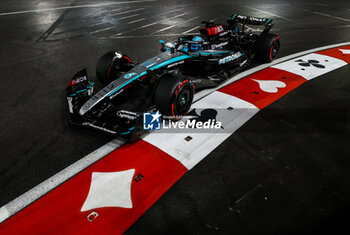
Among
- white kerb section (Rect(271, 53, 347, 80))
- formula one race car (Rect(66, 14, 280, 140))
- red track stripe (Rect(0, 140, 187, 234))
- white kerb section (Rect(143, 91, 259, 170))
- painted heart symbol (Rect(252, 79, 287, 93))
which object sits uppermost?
formula one race car (Rect(66, 14, 280, 140))

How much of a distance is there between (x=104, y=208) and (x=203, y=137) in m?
1.56

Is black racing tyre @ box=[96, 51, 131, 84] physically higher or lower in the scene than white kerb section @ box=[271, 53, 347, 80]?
higher

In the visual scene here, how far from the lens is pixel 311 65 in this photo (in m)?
5.49

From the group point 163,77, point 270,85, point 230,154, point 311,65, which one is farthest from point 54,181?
point 311,65

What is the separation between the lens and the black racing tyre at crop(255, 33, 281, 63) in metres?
5.23

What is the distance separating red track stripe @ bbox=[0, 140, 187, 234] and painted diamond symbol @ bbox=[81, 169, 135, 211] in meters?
0.05

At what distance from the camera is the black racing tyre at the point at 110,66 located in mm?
4121

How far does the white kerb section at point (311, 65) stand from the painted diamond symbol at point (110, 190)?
4169 millimetres

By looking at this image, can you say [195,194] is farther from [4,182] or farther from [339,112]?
Answer: [339,112]

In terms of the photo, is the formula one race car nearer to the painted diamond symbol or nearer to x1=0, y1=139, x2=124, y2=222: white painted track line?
x1=0, y1=139, x2=124, y2=222: white painted track line

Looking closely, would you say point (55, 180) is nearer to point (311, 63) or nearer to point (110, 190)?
point (110, 190)

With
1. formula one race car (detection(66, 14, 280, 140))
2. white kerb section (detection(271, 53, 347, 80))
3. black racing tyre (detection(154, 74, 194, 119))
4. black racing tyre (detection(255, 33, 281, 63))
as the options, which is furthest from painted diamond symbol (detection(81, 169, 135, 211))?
white kerb section (detection(271, 53, 347, 80))
